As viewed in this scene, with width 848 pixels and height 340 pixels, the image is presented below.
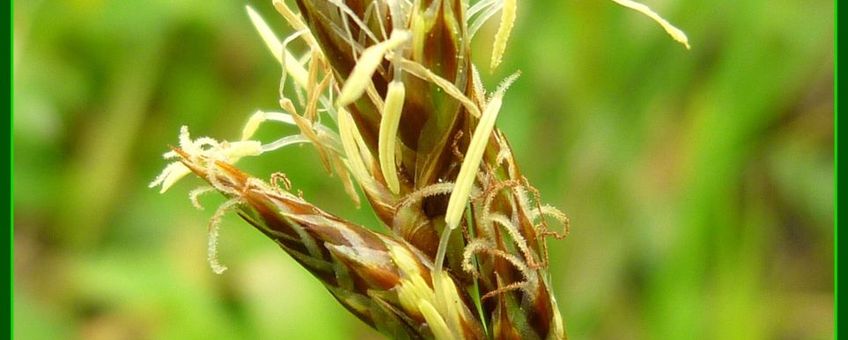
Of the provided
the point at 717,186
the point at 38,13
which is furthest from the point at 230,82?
the point at 717,186

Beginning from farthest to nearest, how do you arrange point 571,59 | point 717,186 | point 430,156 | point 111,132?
point 111,132, point 571,59, point 717,186, point 430,156

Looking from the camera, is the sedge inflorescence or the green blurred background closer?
the sedge inflorescence

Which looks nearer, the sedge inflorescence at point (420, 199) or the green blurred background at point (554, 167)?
the sedge inflorescence at point (420, 199)

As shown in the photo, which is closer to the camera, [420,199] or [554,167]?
[420,199]

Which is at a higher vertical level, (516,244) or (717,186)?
(516,244)

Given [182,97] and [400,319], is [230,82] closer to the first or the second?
[182,97]

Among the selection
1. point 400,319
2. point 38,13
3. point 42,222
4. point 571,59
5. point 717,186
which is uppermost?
point 38,13

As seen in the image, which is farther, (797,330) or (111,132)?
(111,132)

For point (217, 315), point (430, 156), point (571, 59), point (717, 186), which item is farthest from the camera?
point (571, 59)
